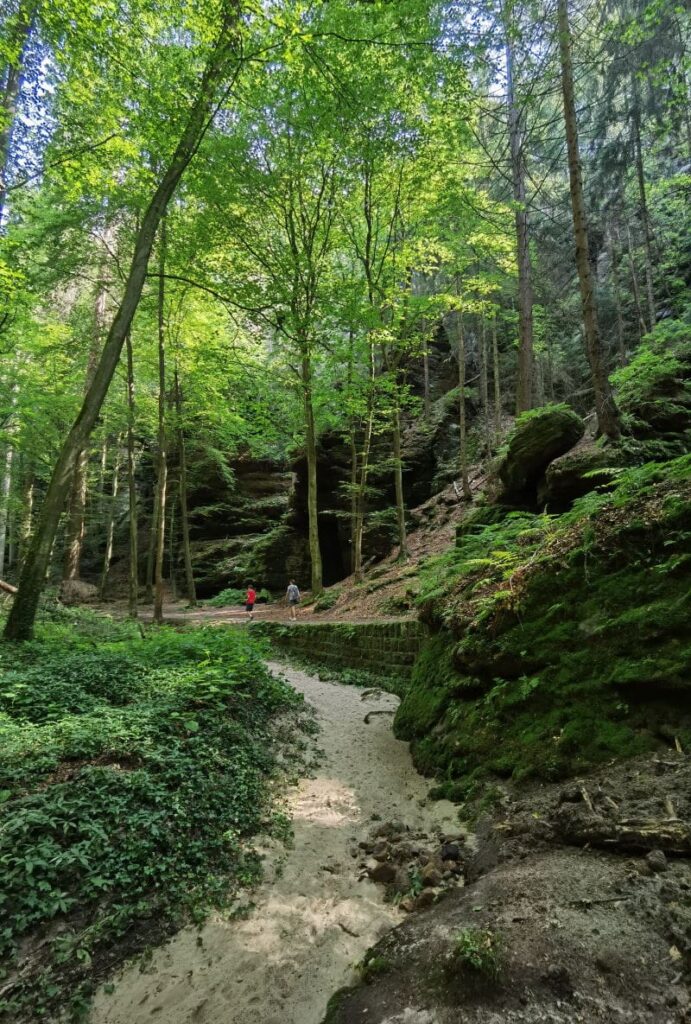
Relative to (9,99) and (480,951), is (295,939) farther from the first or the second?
(9,99)

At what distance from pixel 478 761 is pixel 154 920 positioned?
284 centimetres

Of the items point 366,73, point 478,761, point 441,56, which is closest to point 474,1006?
point 478,761

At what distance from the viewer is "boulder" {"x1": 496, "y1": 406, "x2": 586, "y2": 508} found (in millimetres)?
9391

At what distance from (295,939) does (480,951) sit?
1.46 metres

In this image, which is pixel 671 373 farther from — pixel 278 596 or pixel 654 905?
pixel 278 596

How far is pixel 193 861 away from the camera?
3.53m

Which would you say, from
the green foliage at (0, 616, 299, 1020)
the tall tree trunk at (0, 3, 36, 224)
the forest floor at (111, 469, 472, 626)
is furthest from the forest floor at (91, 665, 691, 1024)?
the tall tree trunk at (0, 3, 36, 224)

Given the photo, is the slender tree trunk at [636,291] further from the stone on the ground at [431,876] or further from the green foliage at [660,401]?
the stone on the ground at [431,876]

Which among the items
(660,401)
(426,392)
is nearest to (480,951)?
(660,401)

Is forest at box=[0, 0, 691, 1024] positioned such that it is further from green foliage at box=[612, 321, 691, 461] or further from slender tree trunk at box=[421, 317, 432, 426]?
slender tree trunk at box=[421, 317, 432, 426]

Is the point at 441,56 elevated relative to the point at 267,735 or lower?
elevated

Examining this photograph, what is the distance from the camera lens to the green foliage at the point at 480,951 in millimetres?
2123

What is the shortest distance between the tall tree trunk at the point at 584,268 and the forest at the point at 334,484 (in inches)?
2.3

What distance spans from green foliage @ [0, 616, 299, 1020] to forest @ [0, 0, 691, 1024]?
0.08 ft
